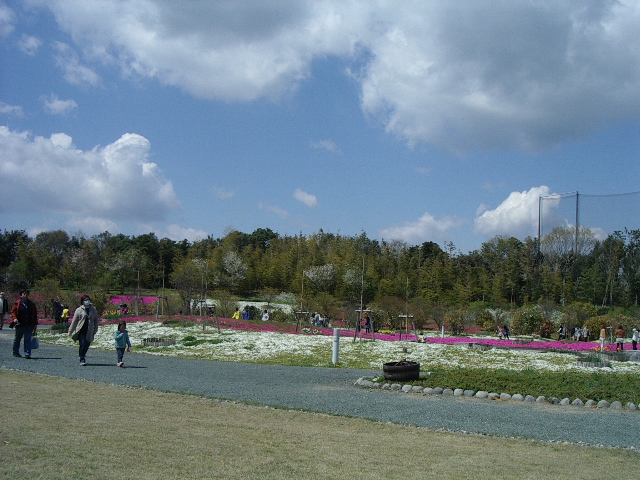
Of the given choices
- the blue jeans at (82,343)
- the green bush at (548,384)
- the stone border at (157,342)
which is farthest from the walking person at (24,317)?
the green bush at (548,384)

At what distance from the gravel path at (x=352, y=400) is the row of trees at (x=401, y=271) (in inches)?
1184

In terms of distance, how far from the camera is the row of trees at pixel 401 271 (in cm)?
5322

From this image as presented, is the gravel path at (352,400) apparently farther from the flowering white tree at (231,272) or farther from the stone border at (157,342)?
the flowering white tree at (231,272)

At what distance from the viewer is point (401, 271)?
6316cm

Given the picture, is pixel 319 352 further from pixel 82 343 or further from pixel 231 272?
pixel 231 272

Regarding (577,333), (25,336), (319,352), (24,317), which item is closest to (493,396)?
(319,352)

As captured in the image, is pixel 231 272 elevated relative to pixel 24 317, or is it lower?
elevated

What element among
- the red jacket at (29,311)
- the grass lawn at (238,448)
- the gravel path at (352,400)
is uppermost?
the red jacket at (29,311)

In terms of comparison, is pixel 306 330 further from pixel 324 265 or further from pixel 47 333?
pixel 324 265

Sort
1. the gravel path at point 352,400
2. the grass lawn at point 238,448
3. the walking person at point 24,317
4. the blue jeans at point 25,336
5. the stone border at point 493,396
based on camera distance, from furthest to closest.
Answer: the blue jeans at point 25,336, the walking person at point 24,317, the stone border at point 493,396, the gravel path at point 352,400, the grass lawn at point 238,448

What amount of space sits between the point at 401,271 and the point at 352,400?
2108 inches

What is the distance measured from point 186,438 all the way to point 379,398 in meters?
5.33

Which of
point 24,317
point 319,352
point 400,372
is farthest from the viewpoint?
point 319,352

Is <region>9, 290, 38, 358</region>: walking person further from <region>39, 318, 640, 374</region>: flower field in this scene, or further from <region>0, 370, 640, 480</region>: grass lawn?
<region>0, 370, 640, 480</region>: grass lawn
